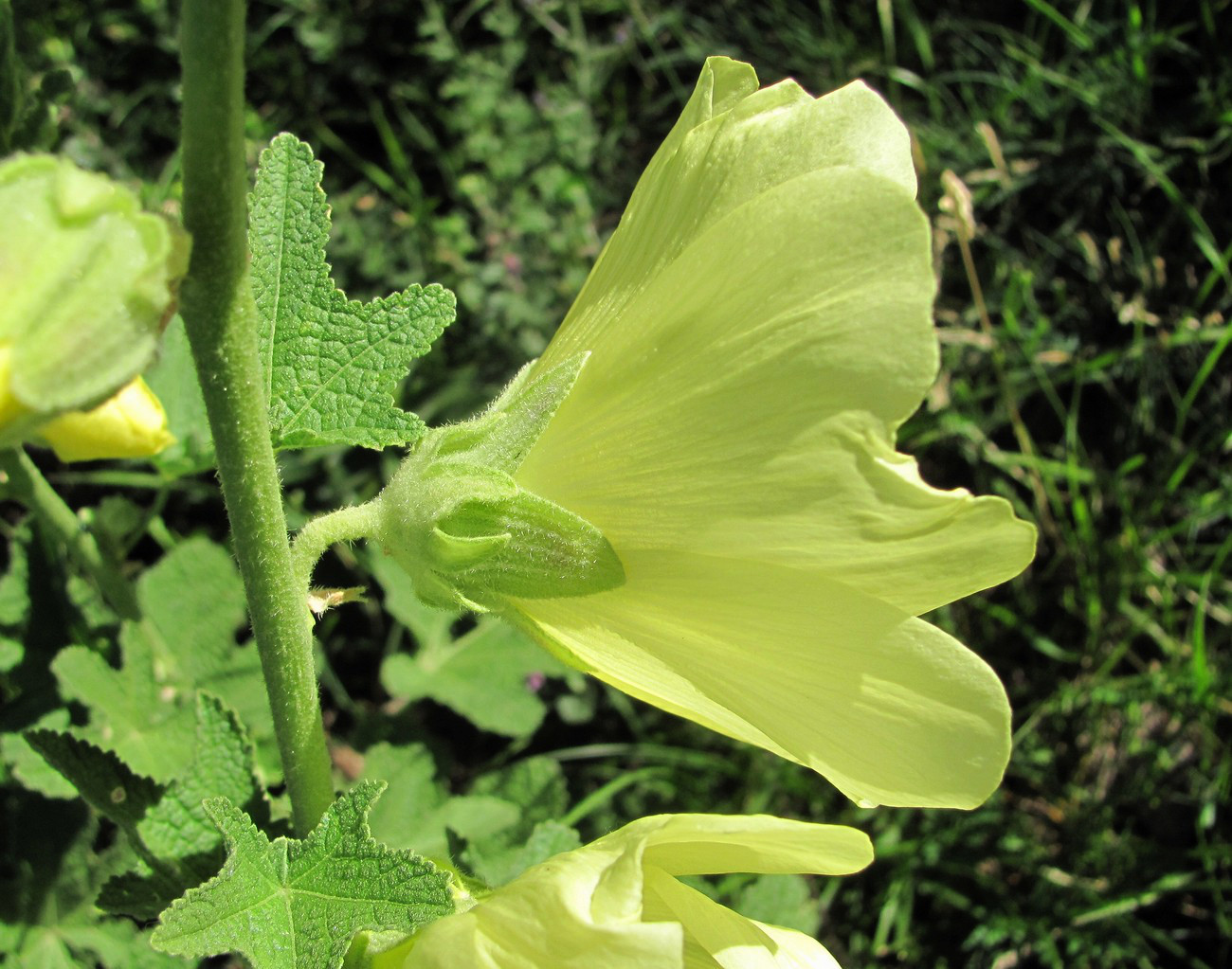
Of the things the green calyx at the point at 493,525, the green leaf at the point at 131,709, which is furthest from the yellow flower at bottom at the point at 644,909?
the green leaf at the point at 131,709

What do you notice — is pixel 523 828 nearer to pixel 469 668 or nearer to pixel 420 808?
pixel 420 808

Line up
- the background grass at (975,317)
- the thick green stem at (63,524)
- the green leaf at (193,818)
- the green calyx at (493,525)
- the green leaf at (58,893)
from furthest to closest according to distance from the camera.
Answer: the background grass at (975,317) < the green leaf at (58,893) < the thick green stem at (63,524) < the green leaf at (193,818) < the green calyx at (493,525)

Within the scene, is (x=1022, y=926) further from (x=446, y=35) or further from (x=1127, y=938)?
(x=446, y=35)

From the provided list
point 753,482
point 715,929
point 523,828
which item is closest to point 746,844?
point 715,929

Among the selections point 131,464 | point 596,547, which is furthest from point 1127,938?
point 131,464

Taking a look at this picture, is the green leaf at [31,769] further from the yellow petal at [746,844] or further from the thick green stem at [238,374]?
the yellow petal at [746,844]

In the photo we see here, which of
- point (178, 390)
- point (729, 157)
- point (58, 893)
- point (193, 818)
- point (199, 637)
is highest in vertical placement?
point (729, 157)
